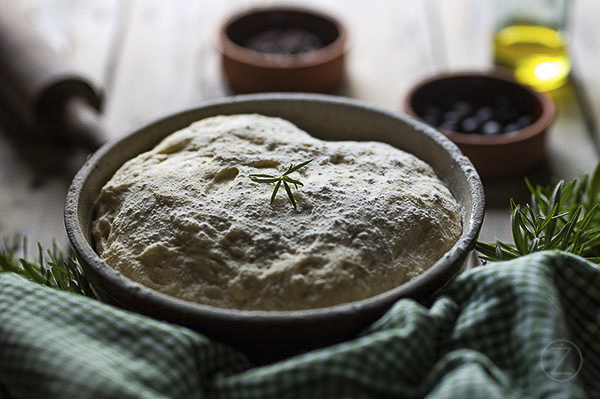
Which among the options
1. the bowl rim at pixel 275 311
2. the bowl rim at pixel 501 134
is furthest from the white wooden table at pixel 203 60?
the bowl rim at pixel 275 311

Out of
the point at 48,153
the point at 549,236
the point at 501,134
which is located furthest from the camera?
the point at 48,153

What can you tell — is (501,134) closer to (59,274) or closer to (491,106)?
(491,106)

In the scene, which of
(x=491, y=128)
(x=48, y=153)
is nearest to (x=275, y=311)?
(x=491, y=128)

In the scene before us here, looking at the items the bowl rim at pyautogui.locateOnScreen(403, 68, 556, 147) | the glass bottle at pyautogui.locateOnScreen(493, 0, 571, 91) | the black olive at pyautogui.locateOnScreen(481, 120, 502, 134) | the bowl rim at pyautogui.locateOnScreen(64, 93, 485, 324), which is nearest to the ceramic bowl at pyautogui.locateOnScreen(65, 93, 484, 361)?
the bowl rim at pyautogui.locateOnScreen(64, 93, 485, 324)

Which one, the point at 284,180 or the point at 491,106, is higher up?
the point at 284,180

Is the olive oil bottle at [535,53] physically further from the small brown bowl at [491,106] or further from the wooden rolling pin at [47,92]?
the wooden rolling pin at [47,92]

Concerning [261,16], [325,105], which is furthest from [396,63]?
[325,105]
